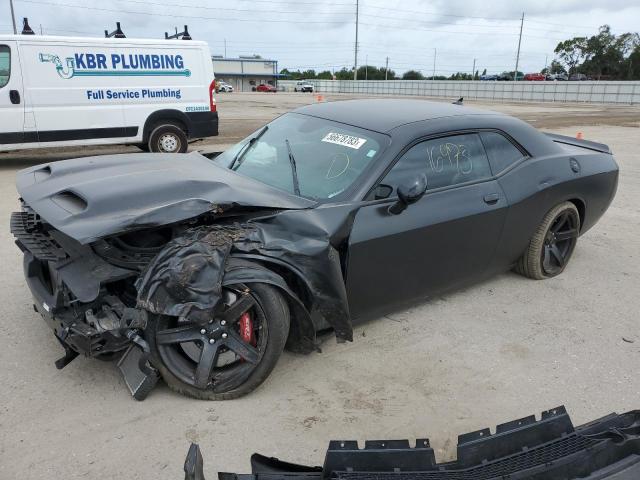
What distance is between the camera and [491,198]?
379cm

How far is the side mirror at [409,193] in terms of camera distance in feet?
10.3

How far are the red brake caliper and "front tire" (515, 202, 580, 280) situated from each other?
2690mm

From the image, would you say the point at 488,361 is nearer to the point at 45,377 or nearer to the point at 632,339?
the point at 632,339

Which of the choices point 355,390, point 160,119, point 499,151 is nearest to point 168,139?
point 160,119

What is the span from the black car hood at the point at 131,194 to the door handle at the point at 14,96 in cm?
Result: 572

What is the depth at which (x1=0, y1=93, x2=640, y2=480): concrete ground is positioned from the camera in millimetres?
2482

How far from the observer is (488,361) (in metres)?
3.35

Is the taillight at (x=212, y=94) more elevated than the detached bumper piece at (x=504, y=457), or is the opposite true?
the taillight at (x=212, y=94)

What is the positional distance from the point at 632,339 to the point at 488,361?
1.17 m

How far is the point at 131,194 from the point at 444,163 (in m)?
2.08

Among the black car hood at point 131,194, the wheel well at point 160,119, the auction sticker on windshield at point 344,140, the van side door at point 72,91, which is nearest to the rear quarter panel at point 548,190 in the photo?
the auction sticker on windshield at point 344,140

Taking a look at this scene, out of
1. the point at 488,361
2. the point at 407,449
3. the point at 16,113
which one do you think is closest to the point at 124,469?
the point at 407,449

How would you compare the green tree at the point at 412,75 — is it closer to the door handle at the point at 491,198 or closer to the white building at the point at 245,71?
the white building at the point at 245,71

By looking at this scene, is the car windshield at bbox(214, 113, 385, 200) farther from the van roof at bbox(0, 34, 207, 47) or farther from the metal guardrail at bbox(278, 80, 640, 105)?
the metal guardrail at bbox(278, 80, 640, 105)
